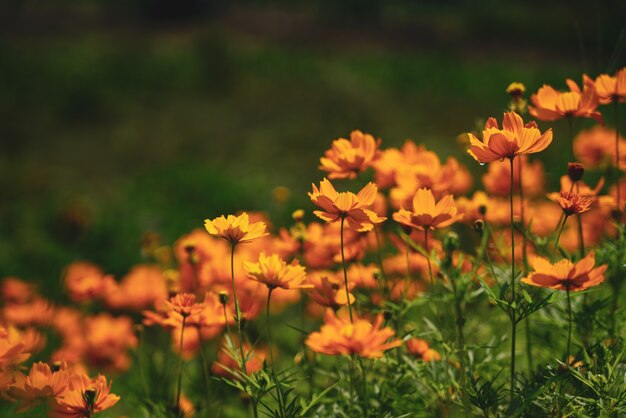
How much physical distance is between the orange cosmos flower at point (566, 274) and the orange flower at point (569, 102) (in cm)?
29

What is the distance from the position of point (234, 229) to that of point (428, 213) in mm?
271

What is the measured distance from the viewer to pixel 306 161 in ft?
15.2

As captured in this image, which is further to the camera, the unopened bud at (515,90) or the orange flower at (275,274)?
the unopened bud at (515,90)

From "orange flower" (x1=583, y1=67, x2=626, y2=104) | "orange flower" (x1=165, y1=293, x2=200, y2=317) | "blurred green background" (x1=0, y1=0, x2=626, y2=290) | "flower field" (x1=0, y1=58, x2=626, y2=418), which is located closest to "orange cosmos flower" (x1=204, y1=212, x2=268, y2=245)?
"flower field" (x1=0, y1=58, x2=626, y2=418)

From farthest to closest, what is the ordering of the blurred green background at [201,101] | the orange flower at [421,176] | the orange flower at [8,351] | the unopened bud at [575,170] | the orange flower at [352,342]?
1. the blurred green background at [201,101]
2. the orange flower at [421,176]
3. the unopened bud at [575,170]
4. the orange flower at [8,351]
5. the orange flower at [352,342]

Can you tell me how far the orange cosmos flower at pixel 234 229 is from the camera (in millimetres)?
875

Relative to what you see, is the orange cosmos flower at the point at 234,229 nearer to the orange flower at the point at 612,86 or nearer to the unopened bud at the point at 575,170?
the unopened bud at the point at 575,170

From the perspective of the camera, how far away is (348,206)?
0.87 m

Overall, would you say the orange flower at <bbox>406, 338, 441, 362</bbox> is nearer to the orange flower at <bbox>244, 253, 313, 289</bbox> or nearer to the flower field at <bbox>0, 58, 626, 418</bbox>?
the flower field at <bbox>0, 58, 626, 418</bbox>

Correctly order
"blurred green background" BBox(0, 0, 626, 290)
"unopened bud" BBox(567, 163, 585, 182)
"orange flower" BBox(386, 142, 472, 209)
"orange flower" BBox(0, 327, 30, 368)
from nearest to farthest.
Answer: "orange flower" BBox(0, 327, 30, 368)
"unopened bud" BBox(567, 163, 585, 182)
"orange flower" BBox(386, 142, 472, 209)
"blurred green background" BBox(0, 0, 626, 290)

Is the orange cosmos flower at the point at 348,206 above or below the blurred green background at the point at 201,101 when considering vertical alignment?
above

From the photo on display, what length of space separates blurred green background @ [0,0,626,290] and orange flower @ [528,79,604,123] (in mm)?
205

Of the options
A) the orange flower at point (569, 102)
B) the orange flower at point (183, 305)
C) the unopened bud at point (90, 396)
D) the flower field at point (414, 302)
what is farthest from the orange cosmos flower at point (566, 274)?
the unopened bud at point (90, 396)

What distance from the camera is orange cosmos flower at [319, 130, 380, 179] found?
3.41 feet
